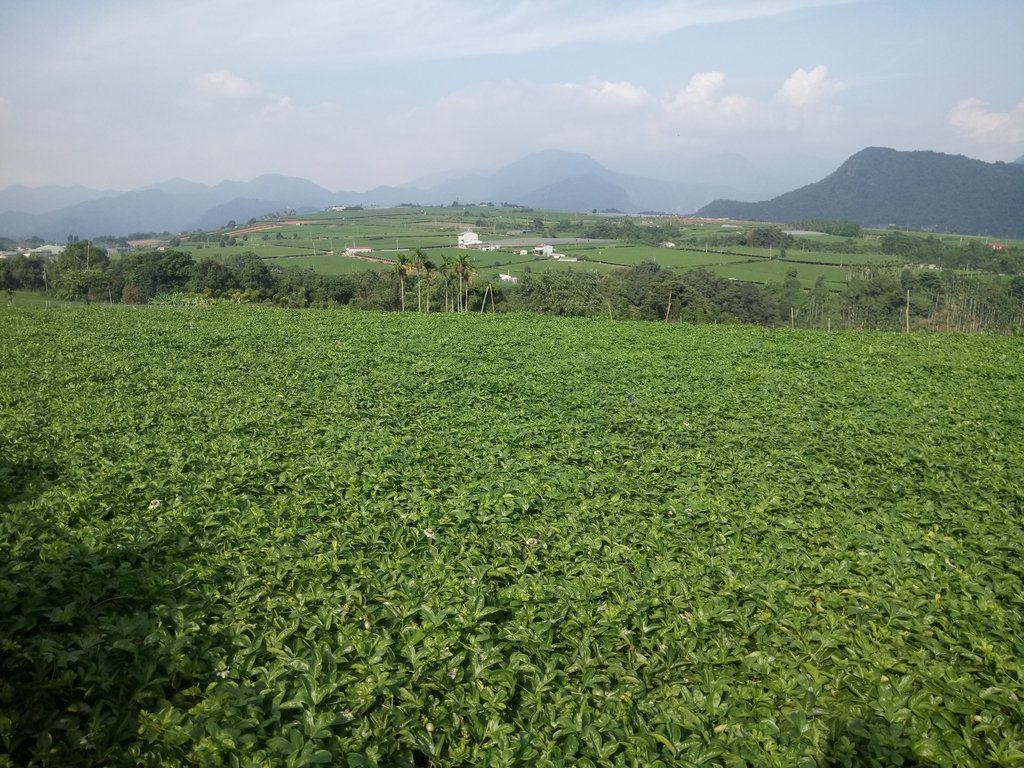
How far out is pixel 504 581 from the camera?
4648 mm

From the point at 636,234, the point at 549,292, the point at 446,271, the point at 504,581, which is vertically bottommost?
the point at 504,581

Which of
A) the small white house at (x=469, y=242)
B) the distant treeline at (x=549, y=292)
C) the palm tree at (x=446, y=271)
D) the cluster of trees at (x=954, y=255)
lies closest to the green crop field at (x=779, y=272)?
the distant treeline at (x=549, y=292)

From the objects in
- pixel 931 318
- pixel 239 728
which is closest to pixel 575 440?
pixel 239 728

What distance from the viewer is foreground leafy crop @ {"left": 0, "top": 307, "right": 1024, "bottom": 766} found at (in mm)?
3086

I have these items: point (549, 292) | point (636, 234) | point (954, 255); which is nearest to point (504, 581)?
point (549, 292)

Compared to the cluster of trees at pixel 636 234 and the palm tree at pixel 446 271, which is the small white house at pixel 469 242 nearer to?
the cluster of trees at pixel 636 234

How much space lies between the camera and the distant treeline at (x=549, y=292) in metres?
44.9

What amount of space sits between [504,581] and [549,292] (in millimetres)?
42718

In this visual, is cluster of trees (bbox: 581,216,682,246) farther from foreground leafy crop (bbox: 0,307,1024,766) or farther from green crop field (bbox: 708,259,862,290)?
foreground leafy crop (bbox: 0,307,1024,766)

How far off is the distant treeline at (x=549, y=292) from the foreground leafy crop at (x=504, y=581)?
32.8 meters

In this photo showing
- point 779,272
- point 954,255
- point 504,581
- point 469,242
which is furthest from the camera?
point 469,242

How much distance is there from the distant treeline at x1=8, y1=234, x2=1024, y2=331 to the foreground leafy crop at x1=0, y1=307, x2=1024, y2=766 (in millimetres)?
32838

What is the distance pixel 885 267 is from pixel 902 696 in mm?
84916

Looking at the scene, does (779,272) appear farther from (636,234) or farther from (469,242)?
(469,242)
